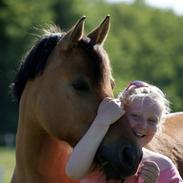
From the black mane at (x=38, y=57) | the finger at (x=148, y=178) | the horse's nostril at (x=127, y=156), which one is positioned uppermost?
the black mane at (x=38, y=57)

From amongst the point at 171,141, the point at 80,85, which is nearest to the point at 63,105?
the point at 80,85

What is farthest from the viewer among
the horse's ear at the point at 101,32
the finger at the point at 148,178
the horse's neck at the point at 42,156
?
the horse's neck at the point at 42,156

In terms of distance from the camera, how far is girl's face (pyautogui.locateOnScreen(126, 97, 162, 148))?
→ 4742 millimetres

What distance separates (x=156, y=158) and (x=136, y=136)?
186 millimetres

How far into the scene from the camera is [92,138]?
187 inches

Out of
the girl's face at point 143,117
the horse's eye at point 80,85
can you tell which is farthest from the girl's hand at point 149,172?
the horse's eye at point 80,85

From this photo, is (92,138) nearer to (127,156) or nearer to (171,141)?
(127,156)

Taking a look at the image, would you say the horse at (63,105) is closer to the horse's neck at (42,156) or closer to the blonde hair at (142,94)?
the horse's neck at (42,156)

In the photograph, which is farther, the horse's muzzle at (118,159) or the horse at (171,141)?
the horse at (171,141)

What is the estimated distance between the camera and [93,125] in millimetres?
4762

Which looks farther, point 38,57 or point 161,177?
point 38,57

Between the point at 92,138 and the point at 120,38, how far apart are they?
68.8 m

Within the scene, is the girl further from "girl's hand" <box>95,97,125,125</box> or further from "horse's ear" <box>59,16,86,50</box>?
"horse's ear" <box>59,16,86,50</box>

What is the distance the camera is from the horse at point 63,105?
15.7ft
